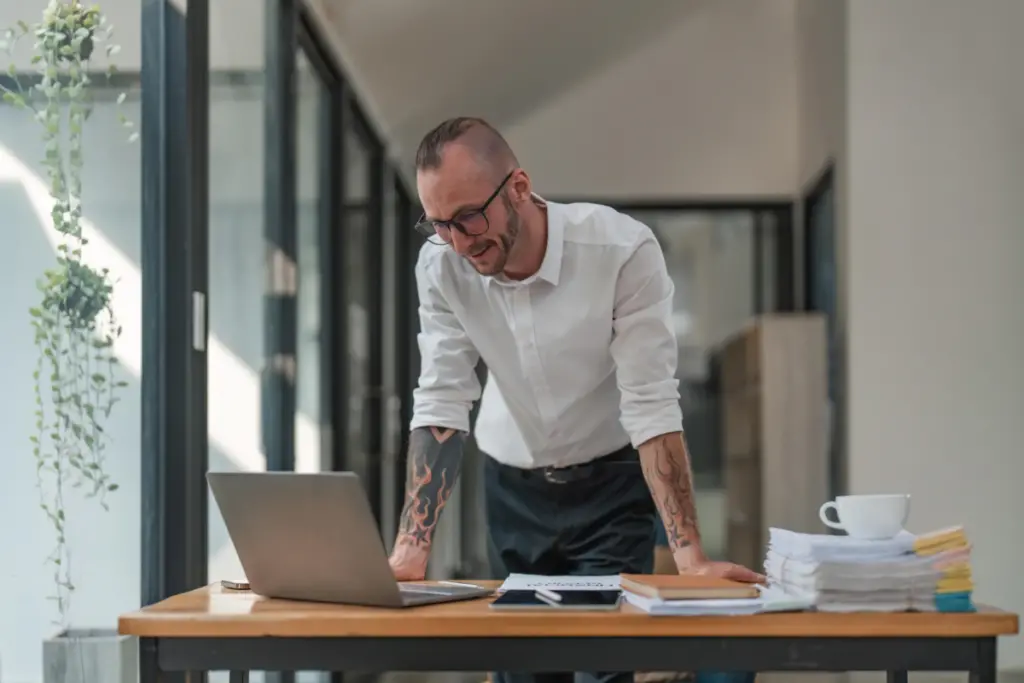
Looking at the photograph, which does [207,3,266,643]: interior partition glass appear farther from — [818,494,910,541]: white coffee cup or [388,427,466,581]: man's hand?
[818,494,910,541]: white coffee cup

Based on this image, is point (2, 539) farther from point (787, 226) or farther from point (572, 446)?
point (787, 226)

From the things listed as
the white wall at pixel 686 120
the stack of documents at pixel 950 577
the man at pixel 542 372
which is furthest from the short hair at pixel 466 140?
the white wall at pixel 686 120

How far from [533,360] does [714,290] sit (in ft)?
19.4

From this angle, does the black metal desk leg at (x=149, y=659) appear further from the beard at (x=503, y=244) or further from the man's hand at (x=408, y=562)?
the beard at (x=503, y=244)

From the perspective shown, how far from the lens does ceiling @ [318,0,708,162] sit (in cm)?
498

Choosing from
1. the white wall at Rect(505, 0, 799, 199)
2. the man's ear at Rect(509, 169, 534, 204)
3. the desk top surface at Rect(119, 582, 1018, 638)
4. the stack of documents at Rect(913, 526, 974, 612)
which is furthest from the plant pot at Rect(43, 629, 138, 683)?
the white wall at Rect(505, 0, 799, 199)

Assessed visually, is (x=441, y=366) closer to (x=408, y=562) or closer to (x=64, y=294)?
(x=408, y=562)

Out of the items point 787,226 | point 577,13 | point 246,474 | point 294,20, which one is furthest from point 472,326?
point 787,226

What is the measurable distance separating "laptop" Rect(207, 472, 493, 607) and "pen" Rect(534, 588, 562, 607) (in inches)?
4.2

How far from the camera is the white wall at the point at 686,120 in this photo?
7348mm

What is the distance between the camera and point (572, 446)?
222cm

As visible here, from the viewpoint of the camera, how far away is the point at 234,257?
3.43 meters

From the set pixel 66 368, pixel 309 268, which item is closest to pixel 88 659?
pixel 66 368

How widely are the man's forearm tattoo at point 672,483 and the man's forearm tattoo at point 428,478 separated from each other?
301 millimetres
